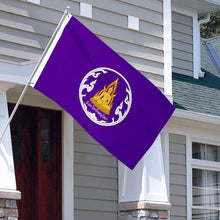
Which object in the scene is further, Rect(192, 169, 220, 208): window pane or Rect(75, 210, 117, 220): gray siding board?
Rect(192, 169, 220, 208): window pane

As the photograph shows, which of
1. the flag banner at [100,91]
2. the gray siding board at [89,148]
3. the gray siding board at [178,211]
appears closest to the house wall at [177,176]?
the gray siding board at [178,211]

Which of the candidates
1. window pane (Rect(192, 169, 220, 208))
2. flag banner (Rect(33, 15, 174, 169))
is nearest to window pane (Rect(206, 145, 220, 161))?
window pane (Rect(192, 169, 220, 208))

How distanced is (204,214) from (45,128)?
3.46 m

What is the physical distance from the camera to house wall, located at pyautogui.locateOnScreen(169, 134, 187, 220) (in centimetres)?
1098

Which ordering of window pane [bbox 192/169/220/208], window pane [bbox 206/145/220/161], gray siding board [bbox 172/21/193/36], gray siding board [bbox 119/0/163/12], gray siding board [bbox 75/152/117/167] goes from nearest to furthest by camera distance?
gray siding board [bbox 75/152/117/167], gray siding board [bbox 119/0/163/12], window pane [bbox 192/169/220/208], window pane [bbox 206/145/220/161], gray siding board [bbox 172/21/193/36]

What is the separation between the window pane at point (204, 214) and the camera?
37.2 feet

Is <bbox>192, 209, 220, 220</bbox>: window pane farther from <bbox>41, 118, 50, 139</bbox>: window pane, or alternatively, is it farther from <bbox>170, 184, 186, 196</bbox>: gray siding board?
<bbox>41, 118, 50, 139</bbox>: window pane

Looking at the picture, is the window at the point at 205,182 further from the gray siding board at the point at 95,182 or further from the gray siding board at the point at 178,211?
the gray siding board at the point at 95,182

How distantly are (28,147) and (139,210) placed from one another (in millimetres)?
1739

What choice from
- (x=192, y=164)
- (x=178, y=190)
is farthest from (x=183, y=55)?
(x=178, y=190)

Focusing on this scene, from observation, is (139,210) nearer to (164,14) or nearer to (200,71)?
(164,14)

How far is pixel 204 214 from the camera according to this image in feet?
37.7

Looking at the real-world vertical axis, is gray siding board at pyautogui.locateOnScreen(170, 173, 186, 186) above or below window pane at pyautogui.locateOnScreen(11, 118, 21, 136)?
below

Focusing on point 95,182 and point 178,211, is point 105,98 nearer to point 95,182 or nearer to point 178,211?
point 95,182
